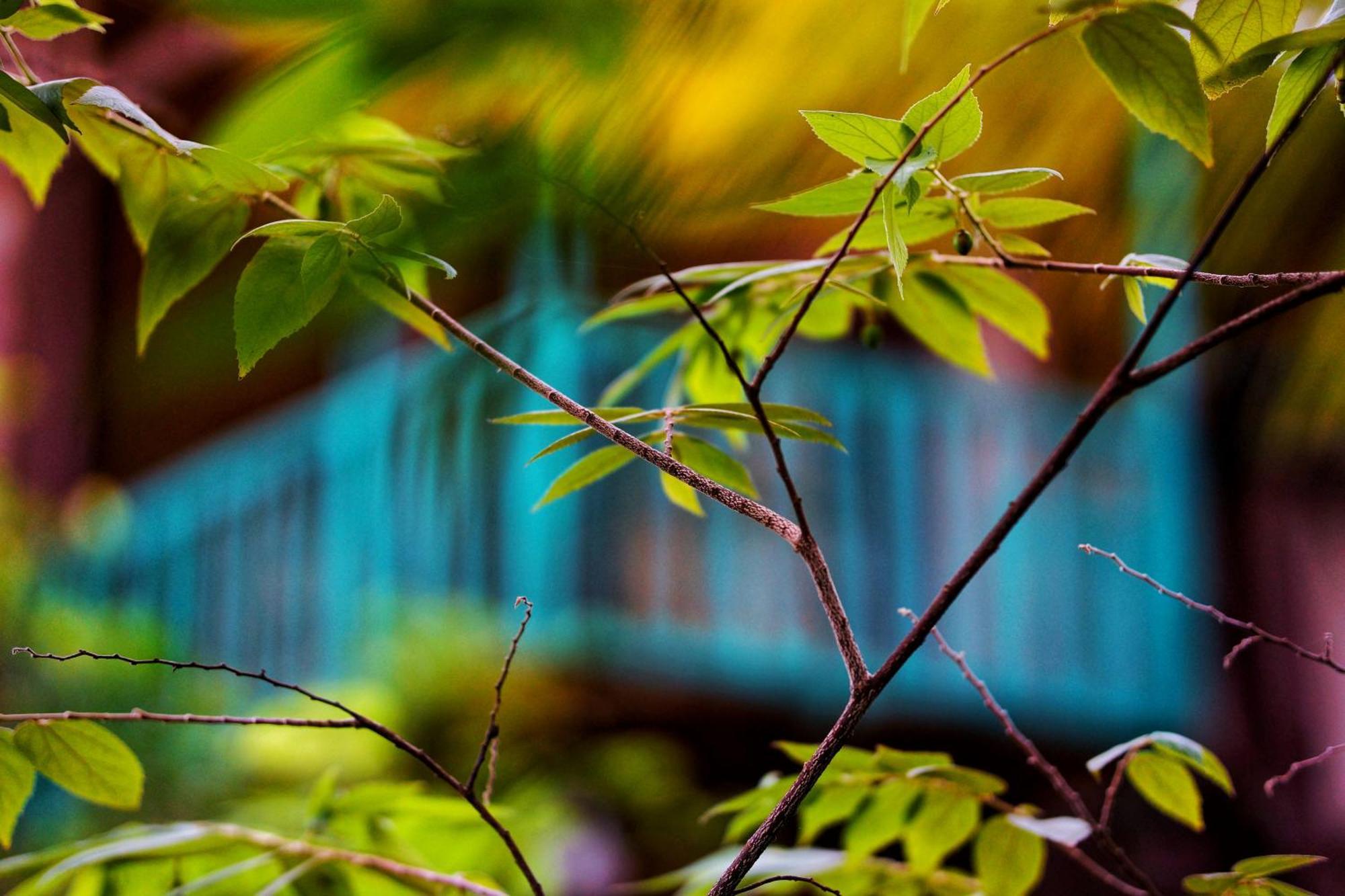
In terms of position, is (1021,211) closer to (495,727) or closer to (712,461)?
(712,461)

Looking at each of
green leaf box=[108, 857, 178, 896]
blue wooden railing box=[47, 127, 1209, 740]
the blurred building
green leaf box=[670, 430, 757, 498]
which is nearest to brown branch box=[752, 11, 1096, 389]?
green leaf box=[670, 430, 757, 498]

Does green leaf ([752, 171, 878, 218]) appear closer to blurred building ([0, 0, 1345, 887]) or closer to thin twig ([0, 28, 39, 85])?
thin twig ([0, 28, 39, 85])

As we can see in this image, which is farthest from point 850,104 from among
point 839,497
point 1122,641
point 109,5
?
point 109,5

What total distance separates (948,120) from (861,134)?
1.2 inches

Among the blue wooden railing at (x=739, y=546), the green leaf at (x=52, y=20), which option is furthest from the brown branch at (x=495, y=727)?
the blue wooden railing at (x=739, y=546)

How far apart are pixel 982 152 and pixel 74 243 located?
8.85 ft

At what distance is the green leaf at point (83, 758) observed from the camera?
1.28ft

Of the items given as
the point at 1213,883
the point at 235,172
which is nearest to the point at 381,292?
the point at 235,172

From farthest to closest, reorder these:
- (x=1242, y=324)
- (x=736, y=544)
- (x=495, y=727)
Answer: (x=736, y=544) → (x=495, y=727) → (x=1242, y=324)

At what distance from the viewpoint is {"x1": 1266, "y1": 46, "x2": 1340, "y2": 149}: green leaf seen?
322mm

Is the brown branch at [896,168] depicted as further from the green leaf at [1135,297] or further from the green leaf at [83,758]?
the green leaf at [83,758]

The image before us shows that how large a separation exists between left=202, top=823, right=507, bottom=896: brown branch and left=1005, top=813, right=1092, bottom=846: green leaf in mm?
218

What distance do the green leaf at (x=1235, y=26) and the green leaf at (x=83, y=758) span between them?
1.44 feet

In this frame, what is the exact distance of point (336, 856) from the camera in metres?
0.47
